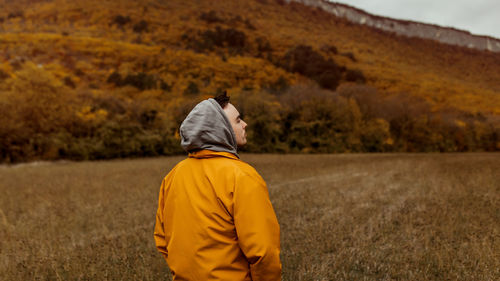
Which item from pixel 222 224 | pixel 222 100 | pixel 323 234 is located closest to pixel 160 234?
pixel 222 224

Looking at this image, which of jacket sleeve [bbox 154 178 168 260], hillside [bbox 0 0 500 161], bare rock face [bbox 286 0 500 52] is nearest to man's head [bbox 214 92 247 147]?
hillside [bbox 0 0 500 161]

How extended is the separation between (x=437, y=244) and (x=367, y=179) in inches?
306

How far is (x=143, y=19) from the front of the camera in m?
74.9

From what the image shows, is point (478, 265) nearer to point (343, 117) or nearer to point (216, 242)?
point (216, 242)

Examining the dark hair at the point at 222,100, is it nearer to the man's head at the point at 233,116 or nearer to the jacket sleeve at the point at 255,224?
the man's head at the point at 233,116

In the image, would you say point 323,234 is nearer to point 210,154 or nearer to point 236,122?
point 236,122

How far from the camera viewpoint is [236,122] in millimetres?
1913

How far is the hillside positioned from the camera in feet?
89.0

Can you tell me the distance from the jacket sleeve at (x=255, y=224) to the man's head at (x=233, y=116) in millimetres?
392

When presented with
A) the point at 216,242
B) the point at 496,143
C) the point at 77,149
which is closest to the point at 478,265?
the point at 216,242

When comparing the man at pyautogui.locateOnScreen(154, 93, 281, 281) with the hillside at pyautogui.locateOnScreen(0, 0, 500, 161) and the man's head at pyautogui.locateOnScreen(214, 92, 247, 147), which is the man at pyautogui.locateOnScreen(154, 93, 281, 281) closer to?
the man's head at pyautogui.locateOnScreen(214, 92, 247, 147)

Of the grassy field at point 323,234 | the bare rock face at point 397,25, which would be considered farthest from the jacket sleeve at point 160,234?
the bare rock face at point 397,25

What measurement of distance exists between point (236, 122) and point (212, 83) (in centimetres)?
4760

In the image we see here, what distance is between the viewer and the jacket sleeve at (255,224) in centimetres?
157
